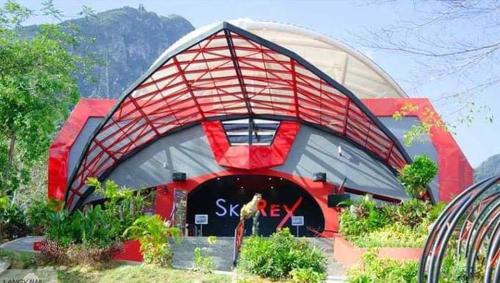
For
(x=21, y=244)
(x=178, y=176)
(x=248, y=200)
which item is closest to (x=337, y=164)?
(x=248, y=200)

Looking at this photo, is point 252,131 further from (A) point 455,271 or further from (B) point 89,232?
(A) point 455,271

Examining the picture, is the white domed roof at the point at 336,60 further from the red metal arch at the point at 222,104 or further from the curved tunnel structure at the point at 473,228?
the curved tunnel structure at the point at 473,228

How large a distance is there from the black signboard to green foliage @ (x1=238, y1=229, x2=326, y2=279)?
16.4m

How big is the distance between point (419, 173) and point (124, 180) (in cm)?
1242

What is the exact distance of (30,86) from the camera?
46.0 ft

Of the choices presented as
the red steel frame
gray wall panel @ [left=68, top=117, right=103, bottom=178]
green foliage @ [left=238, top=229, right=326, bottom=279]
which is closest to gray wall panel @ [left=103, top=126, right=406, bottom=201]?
gray wall panel @ [left=68, top=117, right=103, bottom=178]

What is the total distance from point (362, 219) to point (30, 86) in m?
8.77

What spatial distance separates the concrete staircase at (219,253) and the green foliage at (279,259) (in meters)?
1.96

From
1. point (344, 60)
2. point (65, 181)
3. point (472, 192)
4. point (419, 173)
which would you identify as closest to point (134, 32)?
point (344, 60)

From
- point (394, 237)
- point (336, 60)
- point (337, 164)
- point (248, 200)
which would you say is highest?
point (336, 60)

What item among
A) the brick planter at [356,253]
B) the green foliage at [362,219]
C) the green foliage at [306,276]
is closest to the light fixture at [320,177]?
the green foliage at [362,219]

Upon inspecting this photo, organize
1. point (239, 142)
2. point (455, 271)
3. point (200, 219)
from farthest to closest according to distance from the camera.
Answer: point (200, 219)
point (239, 142)
point (455, 271)

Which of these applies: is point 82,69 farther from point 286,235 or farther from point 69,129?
point 286,235

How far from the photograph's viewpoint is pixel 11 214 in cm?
2125
